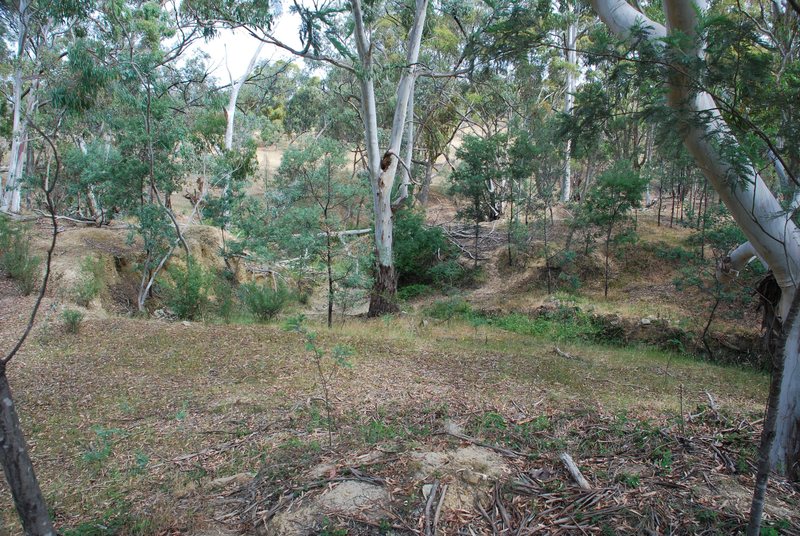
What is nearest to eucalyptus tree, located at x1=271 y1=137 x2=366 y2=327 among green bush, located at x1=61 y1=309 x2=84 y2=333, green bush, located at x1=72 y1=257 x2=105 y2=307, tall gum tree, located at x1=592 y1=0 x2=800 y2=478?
green bush, located at x1=72 y1=257 x2=105 y2=307

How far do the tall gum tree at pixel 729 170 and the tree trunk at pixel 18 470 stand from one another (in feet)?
14.6

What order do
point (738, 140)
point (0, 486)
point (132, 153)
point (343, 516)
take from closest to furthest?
point (343, 516), point (0, 486), point (738, 140), point (132, 153)

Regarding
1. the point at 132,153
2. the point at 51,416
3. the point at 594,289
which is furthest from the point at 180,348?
the point at 594,289

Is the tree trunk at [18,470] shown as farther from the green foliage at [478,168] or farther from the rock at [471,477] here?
the green foliage at [478,168]

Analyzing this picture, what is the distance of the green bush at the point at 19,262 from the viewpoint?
982 cm

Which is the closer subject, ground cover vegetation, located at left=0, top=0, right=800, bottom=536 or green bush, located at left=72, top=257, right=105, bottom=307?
ground cover vegetation, located at left=0, top=0, right=800, bottom=536

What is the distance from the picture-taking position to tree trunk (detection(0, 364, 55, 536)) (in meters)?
2.31

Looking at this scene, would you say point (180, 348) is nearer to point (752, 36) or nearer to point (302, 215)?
point (302, 215)

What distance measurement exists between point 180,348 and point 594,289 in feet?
38.9

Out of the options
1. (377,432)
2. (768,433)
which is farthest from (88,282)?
(768,433)

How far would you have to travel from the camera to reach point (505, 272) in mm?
17469

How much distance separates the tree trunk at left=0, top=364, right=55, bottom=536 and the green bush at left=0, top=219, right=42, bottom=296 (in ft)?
29.1

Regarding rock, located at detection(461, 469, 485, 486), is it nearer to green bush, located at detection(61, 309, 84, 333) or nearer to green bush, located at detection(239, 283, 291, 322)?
green bush, located at detection(61, 309, 84, 333)

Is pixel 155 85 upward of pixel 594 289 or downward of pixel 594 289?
upward
